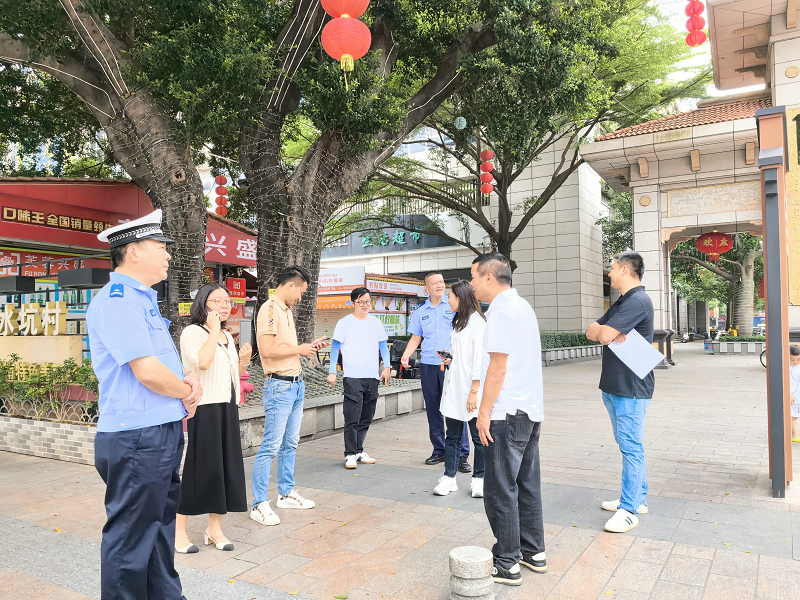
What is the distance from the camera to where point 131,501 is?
7.78 ft

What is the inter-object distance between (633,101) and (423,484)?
15.5 metres

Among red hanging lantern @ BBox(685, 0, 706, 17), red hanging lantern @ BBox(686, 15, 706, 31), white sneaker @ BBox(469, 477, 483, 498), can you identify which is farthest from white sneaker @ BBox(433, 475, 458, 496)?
red hanging lantern @ BBox(685, 0, 706, 17)

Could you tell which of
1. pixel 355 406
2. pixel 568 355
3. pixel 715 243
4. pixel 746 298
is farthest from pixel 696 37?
pixel 746 298

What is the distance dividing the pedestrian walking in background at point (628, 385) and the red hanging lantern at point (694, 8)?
7.62 m

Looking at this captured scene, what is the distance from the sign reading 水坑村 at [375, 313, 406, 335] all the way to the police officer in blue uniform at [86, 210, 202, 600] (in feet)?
44.5

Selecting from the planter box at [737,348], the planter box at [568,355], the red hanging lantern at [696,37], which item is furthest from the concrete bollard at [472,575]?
the planter box at [737,348]

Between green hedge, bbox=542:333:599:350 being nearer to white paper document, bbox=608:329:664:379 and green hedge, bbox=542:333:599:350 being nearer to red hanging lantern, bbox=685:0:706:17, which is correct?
red hanging lantern, bbox=685:0:706:17

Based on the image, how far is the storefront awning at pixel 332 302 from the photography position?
637 inches

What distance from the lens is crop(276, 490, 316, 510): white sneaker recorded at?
4.51 meters

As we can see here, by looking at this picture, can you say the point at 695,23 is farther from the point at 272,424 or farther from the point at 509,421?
the point at 272,424

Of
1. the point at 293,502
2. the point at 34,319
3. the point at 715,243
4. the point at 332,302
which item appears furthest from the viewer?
the point at 332,302

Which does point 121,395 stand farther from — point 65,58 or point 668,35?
point 668,35

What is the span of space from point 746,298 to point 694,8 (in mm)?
21531

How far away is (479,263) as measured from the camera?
353 cm
